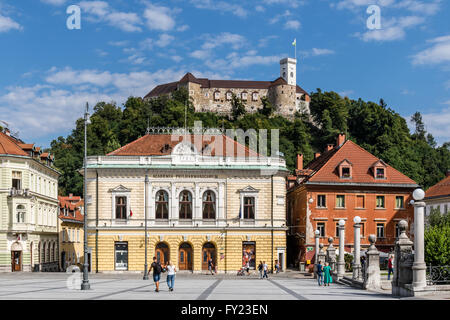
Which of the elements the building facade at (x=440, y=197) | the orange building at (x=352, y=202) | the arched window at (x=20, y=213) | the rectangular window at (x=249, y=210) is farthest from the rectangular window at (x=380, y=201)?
the arched window at (x=20, y=213)

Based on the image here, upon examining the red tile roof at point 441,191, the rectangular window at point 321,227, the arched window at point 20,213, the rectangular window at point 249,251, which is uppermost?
the red tile roof at point 441,191

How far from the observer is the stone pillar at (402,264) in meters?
25.6

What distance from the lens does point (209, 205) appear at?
55.9 meters

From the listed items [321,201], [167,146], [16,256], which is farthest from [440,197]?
[16,256]

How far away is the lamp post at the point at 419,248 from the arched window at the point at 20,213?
139 feet

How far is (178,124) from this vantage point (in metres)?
125

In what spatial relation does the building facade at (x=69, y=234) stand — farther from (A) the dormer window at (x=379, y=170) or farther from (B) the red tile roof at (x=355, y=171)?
(A) the dormer window at (x=379, y=170)

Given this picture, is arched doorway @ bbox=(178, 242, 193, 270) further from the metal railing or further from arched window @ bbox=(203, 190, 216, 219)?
the metal railing

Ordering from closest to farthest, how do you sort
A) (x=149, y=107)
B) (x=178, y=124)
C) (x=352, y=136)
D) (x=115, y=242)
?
(x=115, y=242)
(x=178, y=124)
(x=352, y=136)
(x=149, y=107)

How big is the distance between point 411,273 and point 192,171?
32.3 m

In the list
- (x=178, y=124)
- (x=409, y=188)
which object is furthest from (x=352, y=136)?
(x=409, y=188)

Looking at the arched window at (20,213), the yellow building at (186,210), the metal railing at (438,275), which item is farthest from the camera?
the arched window at (20,213)
